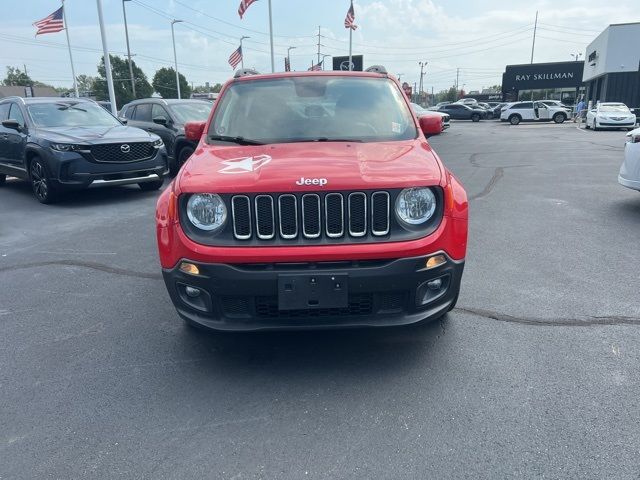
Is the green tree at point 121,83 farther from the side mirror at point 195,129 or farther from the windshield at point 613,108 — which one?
the side mirror at point 195,129

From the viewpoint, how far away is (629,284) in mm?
4484


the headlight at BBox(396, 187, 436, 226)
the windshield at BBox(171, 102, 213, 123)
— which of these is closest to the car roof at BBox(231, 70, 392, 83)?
the headlight at BBox(396, 187, 436, 226)

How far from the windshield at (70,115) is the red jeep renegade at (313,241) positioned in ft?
23.8

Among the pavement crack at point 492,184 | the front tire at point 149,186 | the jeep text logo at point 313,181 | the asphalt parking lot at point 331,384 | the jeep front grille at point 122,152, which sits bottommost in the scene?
the asphalt parking lot at point 331,384

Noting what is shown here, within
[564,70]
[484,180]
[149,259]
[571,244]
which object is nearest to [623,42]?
[564,70]

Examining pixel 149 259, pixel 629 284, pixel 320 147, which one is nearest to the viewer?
pixel 320 147

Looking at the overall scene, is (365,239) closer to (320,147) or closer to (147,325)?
(320,147)

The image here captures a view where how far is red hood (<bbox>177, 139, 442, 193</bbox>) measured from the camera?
2.92m

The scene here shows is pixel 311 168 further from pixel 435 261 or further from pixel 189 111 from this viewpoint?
pixel 189 111

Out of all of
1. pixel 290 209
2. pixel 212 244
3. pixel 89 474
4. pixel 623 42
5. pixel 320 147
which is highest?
pixel 623 42

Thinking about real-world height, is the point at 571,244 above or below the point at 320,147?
below

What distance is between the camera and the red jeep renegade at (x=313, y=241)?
9.35ft

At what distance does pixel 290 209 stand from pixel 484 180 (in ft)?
27.0

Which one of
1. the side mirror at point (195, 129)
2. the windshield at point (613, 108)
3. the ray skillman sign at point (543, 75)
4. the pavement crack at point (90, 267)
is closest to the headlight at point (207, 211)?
the side mirror at point (195, 129)
